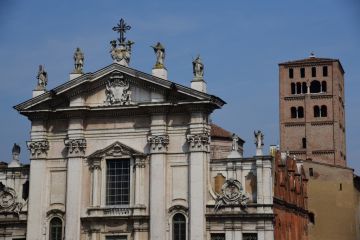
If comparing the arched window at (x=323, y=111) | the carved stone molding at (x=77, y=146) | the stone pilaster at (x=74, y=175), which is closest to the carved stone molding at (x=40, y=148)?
the stone pilaster at (x=74, y=175)

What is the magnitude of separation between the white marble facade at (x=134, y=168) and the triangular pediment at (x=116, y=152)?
0.18ft

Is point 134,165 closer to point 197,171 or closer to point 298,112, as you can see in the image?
point 197,171

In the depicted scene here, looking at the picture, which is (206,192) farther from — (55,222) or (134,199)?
(55,222)

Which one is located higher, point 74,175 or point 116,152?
point 116,152

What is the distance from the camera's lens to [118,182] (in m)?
34.7

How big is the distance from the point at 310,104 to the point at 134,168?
39.9 metres

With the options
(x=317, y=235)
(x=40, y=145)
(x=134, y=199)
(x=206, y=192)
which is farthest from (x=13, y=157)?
(x=317, y=235)

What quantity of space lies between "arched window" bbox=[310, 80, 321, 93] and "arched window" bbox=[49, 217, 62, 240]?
41578 millimetres

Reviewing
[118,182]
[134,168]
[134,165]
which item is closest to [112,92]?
[134,165]

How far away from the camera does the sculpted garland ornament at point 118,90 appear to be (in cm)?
3503

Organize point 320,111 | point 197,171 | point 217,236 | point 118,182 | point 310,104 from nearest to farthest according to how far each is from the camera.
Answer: point 217,236, point 197,171, point 118,182, point 320,111, point 310,104

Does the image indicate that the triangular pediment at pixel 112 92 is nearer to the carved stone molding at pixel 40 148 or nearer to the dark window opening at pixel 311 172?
the carved stone molding at pixel 40 148

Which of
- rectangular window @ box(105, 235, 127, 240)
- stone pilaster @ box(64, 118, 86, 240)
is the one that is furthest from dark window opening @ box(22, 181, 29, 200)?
rectangular window @ box(105, 235, 127, 240)

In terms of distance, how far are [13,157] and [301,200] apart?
17709 millimetres
